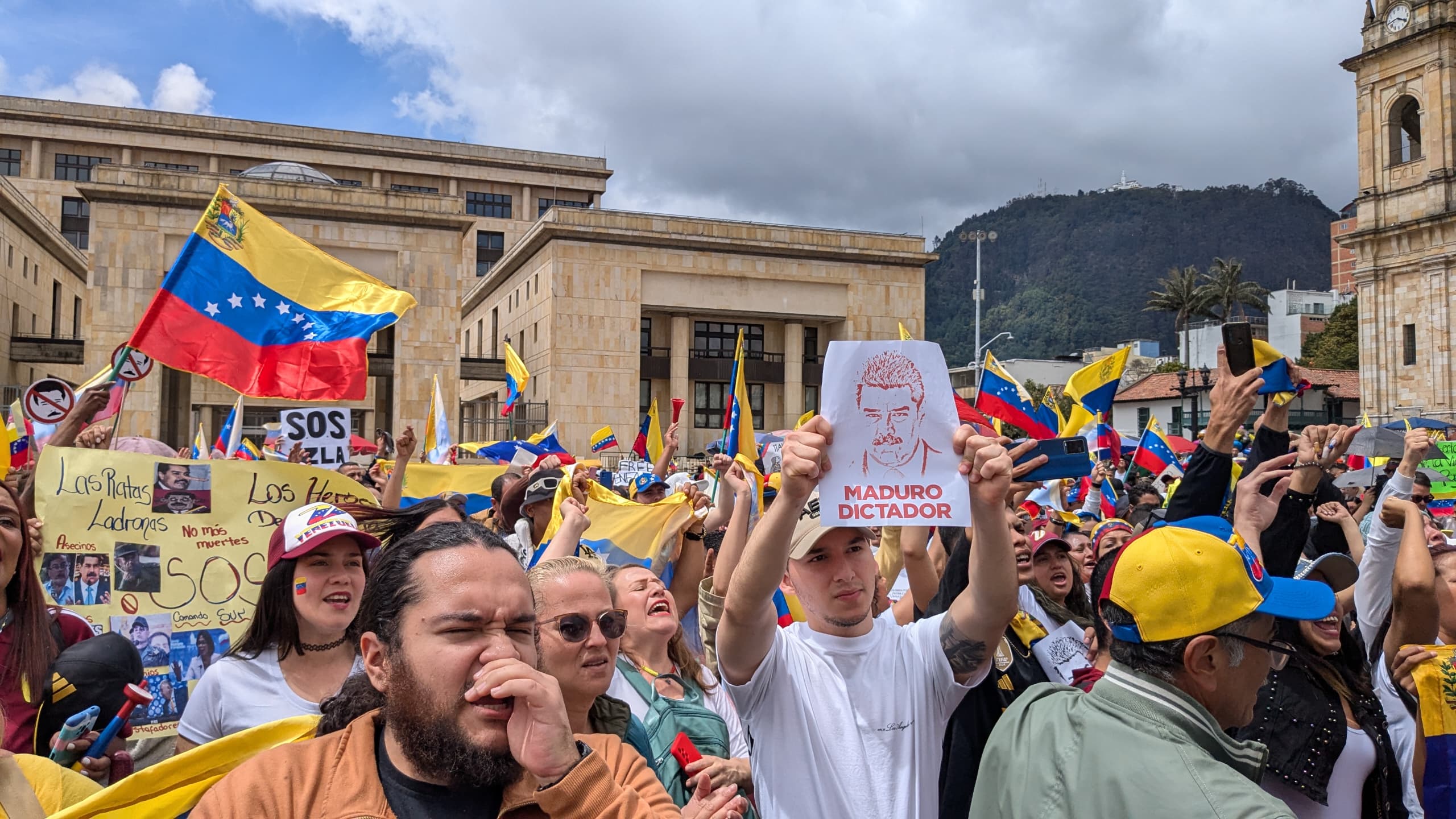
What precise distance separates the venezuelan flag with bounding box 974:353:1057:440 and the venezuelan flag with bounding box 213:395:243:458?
8.44m

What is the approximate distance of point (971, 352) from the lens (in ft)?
481

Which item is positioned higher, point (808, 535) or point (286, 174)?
point (286, 174)

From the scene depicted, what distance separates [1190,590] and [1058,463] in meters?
2.00

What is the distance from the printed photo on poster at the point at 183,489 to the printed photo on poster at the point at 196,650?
674mm

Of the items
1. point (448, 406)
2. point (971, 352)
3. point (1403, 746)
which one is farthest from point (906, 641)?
point (971, 352)

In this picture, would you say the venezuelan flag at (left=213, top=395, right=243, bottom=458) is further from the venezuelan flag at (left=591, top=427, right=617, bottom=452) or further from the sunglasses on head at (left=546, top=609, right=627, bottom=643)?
the venezuelan flag at (left=591, top=427, right=617, bottom=452)

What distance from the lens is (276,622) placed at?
3676 mm

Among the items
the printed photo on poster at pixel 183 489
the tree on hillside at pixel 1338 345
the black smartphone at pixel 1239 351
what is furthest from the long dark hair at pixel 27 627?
the tree on hillside at pixel 1338 345

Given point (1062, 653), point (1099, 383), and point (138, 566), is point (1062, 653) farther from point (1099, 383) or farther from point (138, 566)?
point (1099, 383)

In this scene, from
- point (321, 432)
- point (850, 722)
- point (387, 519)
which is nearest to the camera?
point (850, 722)

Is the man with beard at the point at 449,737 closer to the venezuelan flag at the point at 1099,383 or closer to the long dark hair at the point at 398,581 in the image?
the long dark hair at the point at 398,581

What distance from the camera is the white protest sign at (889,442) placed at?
296cm

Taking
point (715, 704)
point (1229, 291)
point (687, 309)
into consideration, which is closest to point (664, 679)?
point (715, 704)

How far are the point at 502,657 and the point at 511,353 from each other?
19.7 m
